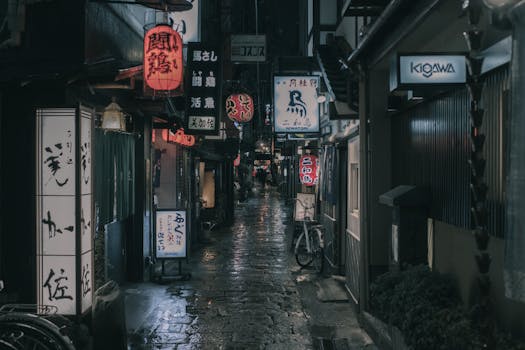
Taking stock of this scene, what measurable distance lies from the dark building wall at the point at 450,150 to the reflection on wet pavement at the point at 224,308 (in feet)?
14.0

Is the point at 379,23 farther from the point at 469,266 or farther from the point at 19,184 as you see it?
the point at 19,184

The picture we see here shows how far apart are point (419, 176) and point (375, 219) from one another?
6.48 ft

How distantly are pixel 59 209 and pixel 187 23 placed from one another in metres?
10.2

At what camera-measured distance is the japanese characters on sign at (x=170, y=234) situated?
1662 centimetres

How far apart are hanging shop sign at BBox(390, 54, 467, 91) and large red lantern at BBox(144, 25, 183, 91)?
6.16 meters

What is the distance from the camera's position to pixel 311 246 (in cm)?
1928

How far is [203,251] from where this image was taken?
932 inches

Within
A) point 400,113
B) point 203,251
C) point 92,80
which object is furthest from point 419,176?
point 203,251

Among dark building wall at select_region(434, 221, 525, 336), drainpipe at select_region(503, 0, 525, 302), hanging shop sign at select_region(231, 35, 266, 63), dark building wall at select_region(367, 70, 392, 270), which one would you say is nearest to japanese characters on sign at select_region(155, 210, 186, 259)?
hanging shop sign at select_region(231, 35, 266, 63)

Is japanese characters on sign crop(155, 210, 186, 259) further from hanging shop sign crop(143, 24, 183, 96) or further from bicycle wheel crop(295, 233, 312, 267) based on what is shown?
hanging shop sign crop(143, 24, 183, 96)

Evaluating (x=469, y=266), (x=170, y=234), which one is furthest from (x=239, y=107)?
(x=469, y=266)

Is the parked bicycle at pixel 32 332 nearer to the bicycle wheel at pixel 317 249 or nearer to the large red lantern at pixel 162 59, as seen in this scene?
the large red lantern at pixel 162 59

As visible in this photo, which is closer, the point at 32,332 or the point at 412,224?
the point at 32,332

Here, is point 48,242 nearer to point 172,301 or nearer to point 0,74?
Answer: point 0,74
